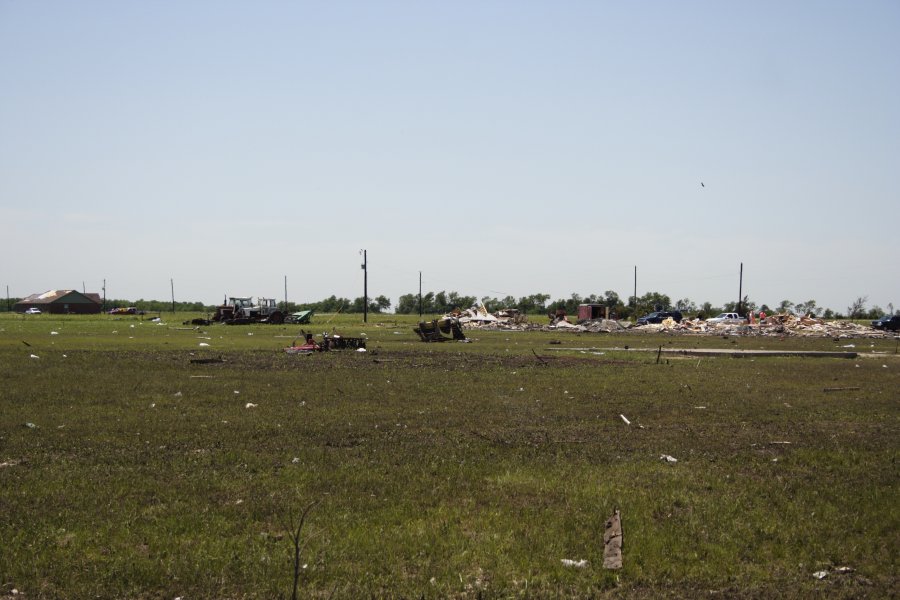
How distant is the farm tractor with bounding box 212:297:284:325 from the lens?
67125mm

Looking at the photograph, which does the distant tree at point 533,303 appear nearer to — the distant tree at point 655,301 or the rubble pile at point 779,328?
the distant tree at point 655,301

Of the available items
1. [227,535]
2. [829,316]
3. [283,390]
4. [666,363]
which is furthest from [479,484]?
[829,316]

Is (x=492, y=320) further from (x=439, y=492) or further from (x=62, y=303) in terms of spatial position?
(x=62, y=303)

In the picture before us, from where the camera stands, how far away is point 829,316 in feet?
330

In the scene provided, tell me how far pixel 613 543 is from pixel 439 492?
2300 millimetres

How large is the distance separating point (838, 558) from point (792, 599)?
1124mm

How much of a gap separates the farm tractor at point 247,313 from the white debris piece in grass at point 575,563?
62.0 meters

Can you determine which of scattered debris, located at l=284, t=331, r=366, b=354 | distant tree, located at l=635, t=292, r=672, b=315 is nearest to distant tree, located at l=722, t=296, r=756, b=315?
distant tree, located at l=635, t=292, r=672, b=315

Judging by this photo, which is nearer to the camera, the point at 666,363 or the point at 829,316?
the point at 666,363

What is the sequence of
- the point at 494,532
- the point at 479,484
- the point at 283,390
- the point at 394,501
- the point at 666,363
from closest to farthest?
the point at 494,532 < the point at 394,501 < the point at 479,484 < the point at 283,390 < the point at 666,363

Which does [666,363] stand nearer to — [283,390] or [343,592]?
[283,390]

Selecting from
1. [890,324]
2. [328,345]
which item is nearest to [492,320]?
[890,324]

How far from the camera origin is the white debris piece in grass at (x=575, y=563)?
6.63 m

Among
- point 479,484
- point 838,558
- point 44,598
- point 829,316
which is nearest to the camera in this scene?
point 44,598
